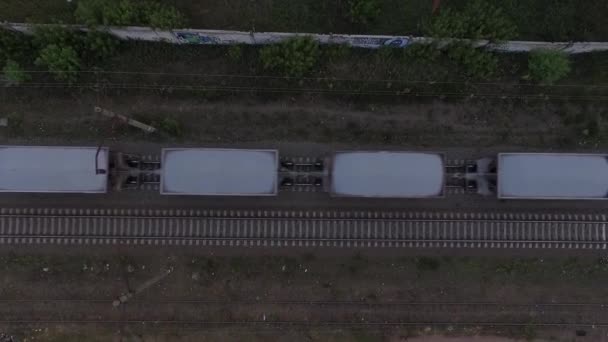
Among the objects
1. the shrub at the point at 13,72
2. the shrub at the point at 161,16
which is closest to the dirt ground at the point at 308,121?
the shrub at the point at 13,72

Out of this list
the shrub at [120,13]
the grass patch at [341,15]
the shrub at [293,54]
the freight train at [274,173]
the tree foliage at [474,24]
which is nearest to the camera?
the freight train at [274,173]

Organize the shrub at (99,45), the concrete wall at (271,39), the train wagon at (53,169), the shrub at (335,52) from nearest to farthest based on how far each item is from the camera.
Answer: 1. the train wagon at (53,169)
2. the shrub at (99,45)
3. the concrete wall at (271,39)
4. the shrub at (335,52)

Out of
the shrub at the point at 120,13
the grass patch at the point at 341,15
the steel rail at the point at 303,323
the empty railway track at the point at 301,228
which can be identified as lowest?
the steel rail at the point at 303,323

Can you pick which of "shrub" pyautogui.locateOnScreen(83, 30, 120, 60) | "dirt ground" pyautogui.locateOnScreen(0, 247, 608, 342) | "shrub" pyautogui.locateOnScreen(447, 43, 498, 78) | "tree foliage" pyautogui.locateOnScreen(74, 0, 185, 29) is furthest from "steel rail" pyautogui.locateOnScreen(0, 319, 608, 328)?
"tree foliage" pyautogui.locateOnScreen(74, 0, 185, 29)

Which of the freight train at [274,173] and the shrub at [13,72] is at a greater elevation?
the shrub at [13,72]

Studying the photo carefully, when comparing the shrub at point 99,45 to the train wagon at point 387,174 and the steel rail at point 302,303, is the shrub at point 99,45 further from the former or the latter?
the train wagon at point 387,174

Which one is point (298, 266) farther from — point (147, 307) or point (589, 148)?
point (589, 148)

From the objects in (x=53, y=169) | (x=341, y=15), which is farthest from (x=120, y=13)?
(x=341, y=15)
